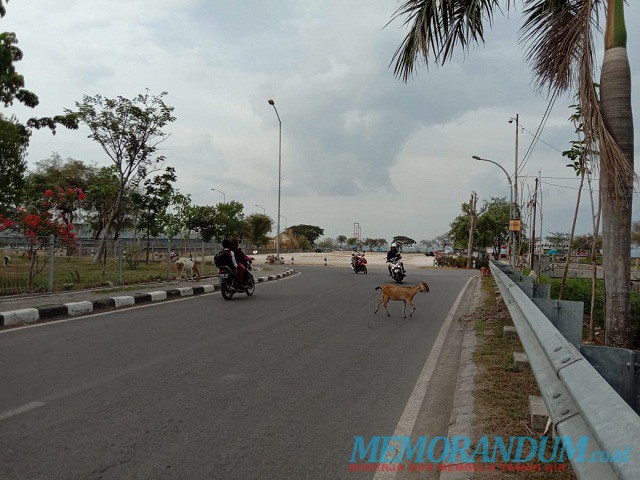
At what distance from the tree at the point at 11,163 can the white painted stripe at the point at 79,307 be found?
15.2 meters

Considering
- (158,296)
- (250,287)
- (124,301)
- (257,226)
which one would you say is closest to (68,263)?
(158,296)

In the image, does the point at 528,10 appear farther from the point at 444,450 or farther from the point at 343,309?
the point at 343,309

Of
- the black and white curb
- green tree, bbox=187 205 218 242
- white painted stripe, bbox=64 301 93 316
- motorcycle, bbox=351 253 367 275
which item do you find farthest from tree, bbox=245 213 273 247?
white painted stripe, bbox=64 301 93 316

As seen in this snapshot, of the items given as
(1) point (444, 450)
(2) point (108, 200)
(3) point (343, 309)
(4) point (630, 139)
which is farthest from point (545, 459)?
(2) point (108, 200)

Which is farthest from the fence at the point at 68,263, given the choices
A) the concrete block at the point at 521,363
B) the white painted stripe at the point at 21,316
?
the concrete block at the point at 521,363

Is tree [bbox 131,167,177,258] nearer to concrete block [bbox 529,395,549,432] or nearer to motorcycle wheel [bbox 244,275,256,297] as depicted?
motorcycle wheel [bbox 244,275,256,297]

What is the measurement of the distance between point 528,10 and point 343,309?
6748mm

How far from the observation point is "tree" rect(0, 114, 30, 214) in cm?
2153

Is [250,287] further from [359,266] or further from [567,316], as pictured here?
[359,266]

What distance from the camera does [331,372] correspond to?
18.2 feet

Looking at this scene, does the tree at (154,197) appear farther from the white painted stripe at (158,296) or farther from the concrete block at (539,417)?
the concrete block at (539,417)

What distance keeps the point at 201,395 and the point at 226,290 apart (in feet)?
26.0

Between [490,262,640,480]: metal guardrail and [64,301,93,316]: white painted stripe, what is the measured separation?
9.07m

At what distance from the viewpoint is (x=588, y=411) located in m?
1.68
